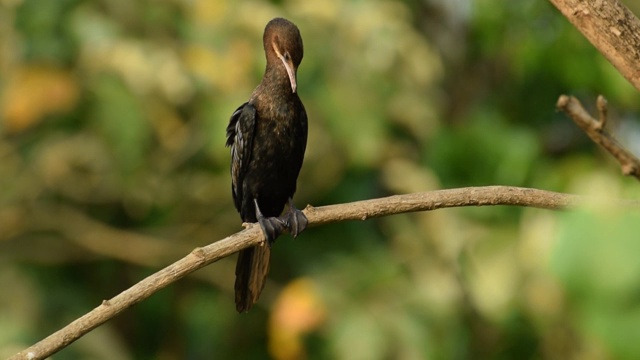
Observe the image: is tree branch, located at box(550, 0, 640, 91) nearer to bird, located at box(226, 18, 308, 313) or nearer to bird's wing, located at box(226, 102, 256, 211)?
bird, located at box(226, 18, 308, 313)

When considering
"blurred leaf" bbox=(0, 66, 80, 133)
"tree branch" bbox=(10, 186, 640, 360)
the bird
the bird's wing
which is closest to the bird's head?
the bird

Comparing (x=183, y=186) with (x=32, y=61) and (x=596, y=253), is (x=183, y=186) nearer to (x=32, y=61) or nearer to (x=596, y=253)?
(x=32, y=61)

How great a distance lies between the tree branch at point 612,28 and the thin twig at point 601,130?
28 centimetres

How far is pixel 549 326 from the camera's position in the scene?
4.93m

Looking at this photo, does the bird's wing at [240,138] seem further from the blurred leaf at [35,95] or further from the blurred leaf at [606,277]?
the blurred leaf at [606,277]

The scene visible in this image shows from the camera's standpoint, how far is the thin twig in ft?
8.46

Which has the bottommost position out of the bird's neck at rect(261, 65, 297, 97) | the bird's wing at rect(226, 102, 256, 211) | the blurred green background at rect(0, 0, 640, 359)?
the blurred green background at rect(0, 0, 640, 359)

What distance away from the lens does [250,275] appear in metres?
3.15

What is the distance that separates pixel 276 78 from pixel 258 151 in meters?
0.33

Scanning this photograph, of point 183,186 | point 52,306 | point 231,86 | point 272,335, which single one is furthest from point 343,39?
point 52,306

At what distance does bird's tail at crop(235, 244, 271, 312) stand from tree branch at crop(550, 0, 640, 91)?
1239 millimetres

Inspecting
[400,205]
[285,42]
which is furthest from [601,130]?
[285,42]

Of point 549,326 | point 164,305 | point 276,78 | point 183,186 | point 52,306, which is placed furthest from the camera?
point 164,305

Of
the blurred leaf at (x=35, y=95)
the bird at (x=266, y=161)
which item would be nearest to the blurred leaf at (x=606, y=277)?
the bird at (x=266, y=161)
